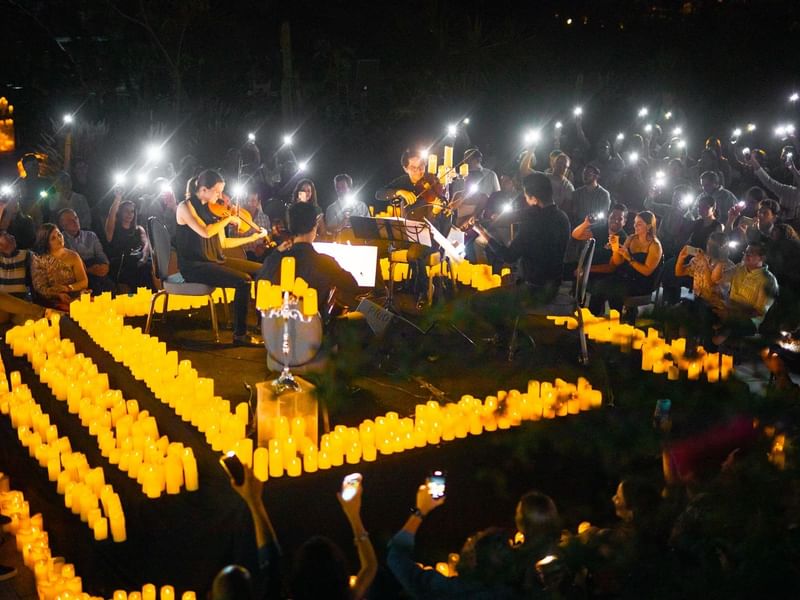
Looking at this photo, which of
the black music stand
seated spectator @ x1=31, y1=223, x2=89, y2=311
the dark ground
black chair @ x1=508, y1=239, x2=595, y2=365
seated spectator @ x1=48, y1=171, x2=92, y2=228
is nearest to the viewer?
the dark ground

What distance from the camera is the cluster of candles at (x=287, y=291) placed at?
544 cm

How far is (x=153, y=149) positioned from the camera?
15.2 metres

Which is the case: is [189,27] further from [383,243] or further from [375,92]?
[383,243]

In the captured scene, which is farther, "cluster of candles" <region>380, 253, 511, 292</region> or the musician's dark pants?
"cluster of candles" <region>380, 253, 511, 292</region>

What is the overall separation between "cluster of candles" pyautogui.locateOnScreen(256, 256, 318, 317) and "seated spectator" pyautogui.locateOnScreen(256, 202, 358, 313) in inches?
15.0

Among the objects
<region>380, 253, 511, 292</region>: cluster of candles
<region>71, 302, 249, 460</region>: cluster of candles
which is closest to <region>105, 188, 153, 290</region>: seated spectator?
<region>71, 302, 249, 460</region>: cluster of candles

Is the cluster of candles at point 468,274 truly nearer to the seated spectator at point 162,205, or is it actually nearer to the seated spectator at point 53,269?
the seated spectator at point 162,205

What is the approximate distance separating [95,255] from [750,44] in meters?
13.4

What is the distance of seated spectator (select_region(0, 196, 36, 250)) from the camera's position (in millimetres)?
10000

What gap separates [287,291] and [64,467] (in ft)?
5.56

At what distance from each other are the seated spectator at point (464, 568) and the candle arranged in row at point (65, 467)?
1832 millimetres

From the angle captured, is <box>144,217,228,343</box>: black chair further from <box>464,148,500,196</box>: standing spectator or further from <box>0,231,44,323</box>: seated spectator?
<box>464,148,500,196</box>: standing spectator

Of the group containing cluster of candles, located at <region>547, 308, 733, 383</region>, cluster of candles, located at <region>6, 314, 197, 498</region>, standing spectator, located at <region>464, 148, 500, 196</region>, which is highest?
standing spectator, located at <region>464, 148, 500, 196</region>

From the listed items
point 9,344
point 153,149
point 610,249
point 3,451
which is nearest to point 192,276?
point 9,344
